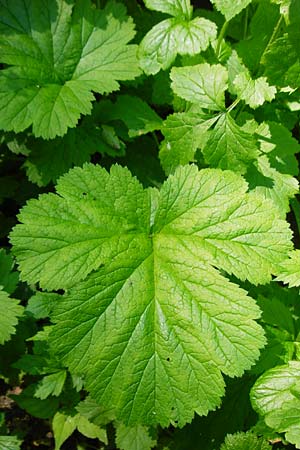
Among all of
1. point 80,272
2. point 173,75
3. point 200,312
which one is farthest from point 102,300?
point 173,75

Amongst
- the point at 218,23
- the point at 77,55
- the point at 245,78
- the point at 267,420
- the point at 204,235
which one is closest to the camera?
the point at 267,420

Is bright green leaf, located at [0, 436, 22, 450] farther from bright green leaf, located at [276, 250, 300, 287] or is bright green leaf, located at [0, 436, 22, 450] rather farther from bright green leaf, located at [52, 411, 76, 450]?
bright green leaf, located at [276, 250, 300, 287]

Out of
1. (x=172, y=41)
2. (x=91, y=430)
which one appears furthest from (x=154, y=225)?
(x=91, y=430)

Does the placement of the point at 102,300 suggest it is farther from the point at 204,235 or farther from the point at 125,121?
the point at 125,121

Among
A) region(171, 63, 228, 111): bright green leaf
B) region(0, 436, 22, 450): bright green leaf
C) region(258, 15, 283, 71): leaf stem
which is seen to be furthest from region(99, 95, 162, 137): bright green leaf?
region(0, 436, 22, 450): bright green leaf

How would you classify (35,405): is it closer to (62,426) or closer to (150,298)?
(62,426)
